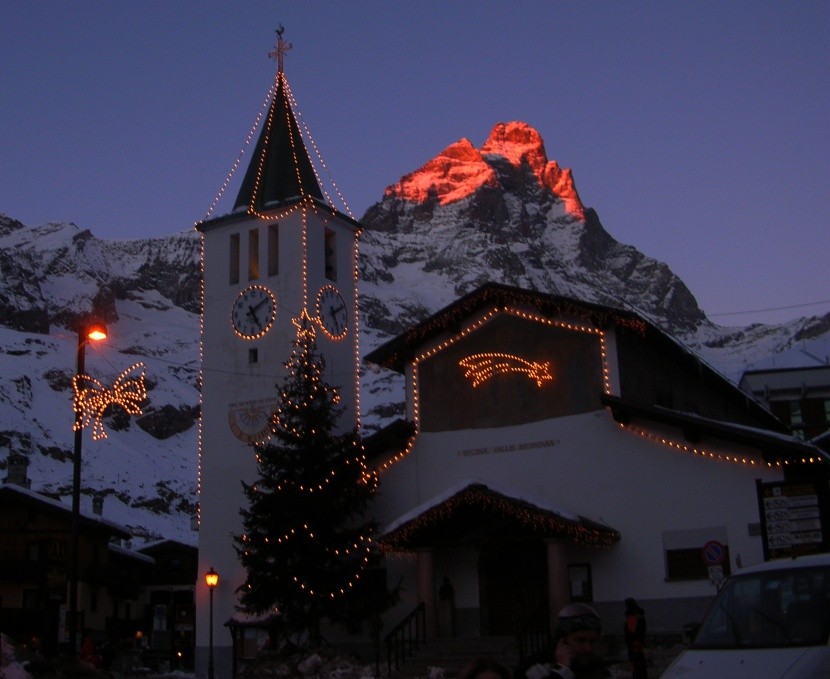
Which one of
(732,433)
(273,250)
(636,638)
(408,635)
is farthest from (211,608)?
(636,638)

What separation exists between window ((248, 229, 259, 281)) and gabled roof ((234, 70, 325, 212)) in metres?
0.87

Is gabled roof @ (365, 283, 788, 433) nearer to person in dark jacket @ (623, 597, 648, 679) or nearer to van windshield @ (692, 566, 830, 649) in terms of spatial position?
person in dark jacket @ (623, 597, 648, 679)

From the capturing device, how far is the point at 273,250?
3806cm

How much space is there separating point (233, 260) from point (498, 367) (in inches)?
526

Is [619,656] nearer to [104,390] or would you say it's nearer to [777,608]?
[104,390]

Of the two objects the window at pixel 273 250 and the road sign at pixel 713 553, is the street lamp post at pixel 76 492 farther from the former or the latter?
the window at pixel 273 250

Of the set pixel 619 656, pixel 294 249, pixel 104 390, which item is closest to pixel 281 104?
pixel 294 249

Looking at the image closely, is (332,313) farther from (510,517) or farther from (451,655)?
(451,655)

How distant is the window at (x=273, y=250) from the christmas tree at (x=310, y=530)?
8.63 m

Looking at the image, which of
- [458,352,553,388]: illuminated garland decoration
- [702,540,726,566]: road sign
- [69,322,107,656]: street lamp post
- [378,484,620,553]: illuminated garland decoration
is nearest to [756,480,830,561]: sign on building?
[378,484,620,553]: illuminated garland decoration

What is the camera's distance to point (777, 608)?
1112 cm

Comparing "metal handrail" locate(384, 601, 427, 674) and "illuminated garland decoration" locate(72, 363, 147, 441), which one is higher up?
"illuminated garland decoration" locate(72, 363, 147, 441)

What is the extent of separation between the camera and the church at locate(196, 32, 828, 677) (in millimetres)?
24781

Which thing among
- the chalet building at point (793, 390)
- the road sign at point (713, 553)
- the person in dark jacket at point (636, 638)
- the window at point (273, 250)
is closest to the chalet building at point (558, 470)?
the person in dark jacket at point (636, 638)
